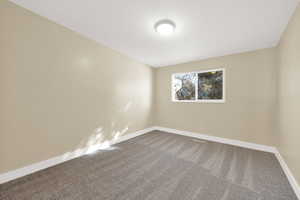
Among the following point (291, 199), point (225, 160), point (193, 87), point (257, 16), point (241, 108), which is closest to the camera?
point (291, 199)

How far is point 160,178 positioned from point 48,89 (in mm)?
2322

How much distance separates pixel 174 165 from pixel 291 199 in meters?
1.44

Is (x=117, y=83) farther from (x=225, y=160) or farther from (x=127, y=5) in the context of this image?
(x=225, y=160)

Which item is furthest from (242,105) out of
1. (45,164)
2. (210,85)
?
(45,164)

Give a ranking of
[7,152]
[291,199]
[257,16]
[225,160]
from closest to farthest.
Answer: [291,199] < [7,152] < [257,16] < [225,160]

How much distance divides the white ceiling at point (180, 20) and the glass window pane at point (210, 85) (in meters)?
0.84

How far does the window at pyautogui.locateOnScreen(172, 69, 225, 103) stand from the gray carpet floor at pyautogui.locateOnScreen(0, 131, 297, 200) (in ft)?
5.17

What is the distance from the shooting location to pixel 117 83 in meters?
3.09

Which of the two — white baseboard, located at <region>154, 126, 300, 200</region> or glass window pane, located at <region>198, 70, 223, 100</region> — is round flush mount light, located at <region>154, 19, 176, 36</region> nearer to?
glass window pane, located at <region>198, 70, 223, 100</region>

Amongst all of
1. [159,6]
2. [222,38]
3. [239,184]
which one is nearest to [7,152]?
[159,6]

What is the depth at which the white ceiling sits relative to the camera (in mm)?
1544

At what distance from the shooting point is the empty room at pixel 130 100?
59.8 inches

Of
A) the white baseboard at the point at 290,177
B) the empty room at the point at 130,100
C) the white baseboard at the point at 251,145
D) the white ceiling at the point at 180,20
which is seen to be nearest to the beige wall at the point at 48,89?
the empty room at the point at 130,100

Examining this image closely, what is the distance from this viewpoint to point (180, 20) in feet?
6.02
